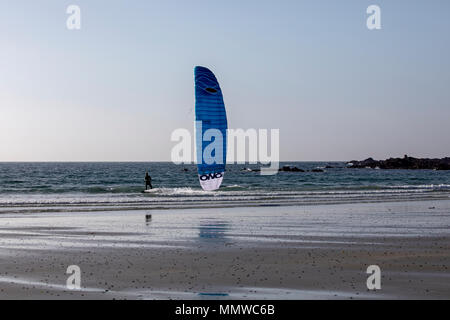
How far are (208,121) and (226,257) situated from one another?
6.72 m

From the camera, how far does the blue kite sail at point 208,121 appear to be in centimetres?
1878

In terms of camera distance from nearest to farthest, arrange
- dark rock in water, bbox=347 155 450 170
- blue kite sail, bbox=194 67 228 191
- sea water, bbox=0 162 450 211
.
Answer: blue kite sail, bbox=194 67 228 191
sea water, bbox=0 162 450 211
dark rock in water, bbox=347 155 450 170

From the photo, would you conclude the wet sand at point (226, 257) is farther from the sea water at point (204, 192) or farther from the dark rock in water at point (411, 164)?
the dark rock in water at point (411, 164)

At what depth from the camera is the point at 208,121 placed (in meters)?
19.0

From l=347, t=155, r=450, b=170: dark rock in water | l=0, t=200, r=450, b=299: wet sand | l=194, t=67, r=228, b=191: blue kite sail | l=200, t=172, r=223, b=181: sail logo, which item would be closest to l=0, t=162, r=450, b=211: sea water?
l=200, t=172, r=223, b=181: sail logo

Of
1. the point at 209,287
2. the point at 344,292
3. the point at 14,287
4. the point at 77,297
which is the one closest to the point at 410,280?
the point at 344,292

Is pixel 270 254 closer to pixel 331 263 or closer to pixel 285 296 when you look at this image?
pixel 331 263

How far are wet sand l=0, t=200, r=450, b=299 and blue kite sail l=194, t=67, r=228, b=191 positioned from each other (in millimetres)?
2090

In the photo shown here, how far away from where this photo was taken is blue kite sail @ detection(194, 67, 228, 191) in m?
18.8

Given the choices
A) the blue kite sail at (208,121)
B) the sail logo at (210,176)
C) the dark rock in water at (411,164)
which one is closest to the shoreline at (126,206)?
the sail logo at (210,176)

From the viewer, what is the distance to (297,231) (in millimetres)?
17781

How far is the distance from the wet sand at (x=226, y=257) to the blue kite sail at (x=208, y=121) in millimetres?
2090

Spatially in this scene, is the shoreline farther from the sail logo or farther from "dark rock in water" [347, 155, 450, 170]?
"dark rock in water" [347, 155, 450, 170]

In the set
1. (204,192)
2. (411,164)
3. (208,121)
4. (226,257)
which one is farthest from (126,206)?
(411,164)
